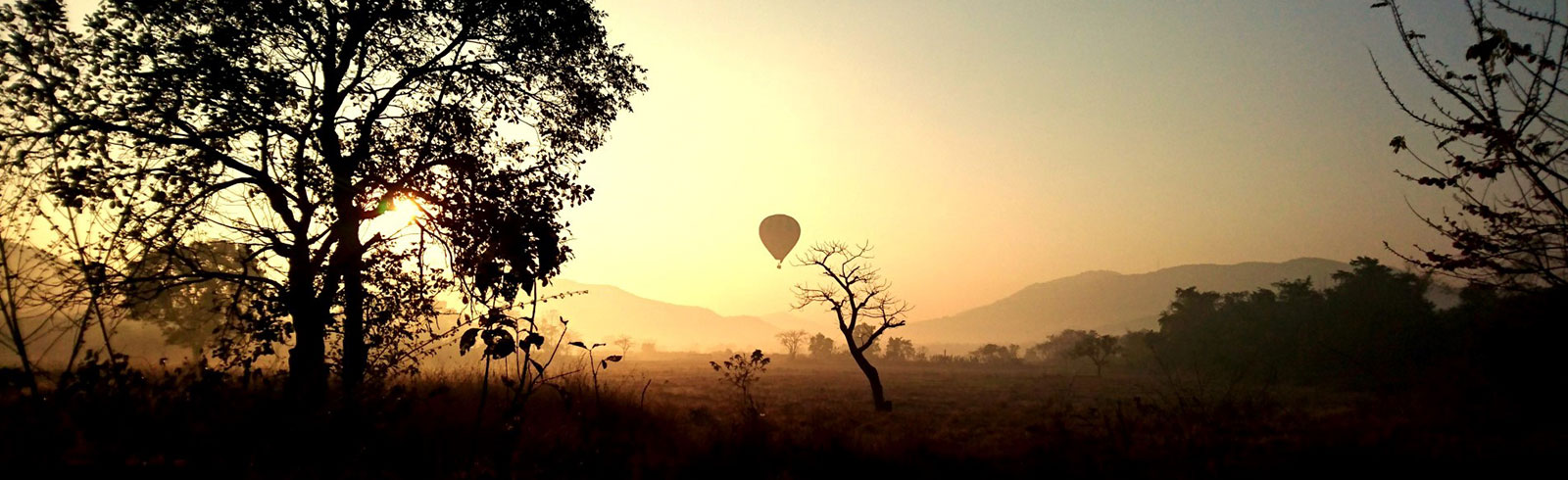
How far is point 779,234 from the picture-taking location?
1426 inches

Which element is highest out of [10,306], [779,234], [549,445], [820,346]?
[779,234]

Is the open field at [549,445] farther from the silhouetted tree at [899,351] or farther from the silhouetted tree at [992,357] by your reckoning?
the silhouetted tree at [899,351]

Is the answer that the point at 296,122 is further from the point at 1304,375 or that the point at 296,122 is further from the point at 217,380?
the point at 1304,375

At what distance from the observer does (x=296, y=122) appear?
7535mm

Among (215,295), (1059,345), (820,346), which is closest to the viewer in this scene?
(215,295)

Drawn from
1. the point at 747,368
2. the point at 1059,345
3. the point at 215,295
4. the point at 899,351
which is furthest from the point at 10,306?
the point at 1059,345

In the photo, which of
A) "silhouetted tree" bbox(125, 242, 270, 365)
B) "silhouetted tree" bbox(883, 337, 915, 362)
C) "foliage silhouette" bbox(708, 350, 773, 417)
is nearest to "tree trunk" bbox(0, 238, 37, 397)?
"silhouetted tree" bbox(125, 242, 270, 365)

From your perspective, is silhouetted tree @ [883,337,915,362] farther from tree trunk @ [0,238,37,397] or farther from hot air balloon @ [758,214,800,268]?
tree trunk @ [0,238,37,397]

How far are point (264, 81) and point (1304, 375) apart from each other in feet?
181

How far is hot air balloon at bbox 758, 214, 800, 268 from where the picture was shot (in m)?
35.8

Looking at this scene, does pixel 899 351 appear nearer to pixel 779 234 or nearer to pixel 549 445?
pixel 779 234

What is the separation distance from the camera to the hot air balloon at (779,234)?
35781 millimetres

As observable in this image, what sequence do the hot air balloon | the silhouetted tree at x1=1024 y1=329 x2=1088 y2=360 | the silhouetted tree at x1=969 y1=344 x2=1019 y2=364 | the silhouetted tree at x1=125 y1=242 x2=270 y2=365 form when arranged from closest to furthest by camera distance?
the silhouetted tree at x1=125 y1=242 x2=270 y2=365, the hot air balloon, the silhouetted tree at x1=969 y1=344 x2=1019 y2=364, the silhouetted tree at x1=1024 y1=329 x2=1088 y2=360

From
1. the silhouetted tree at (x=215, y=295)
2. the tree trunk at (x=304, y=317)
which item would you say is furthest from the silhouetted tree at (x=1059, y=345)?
the silhouetted tree at (x=215, y=295)
